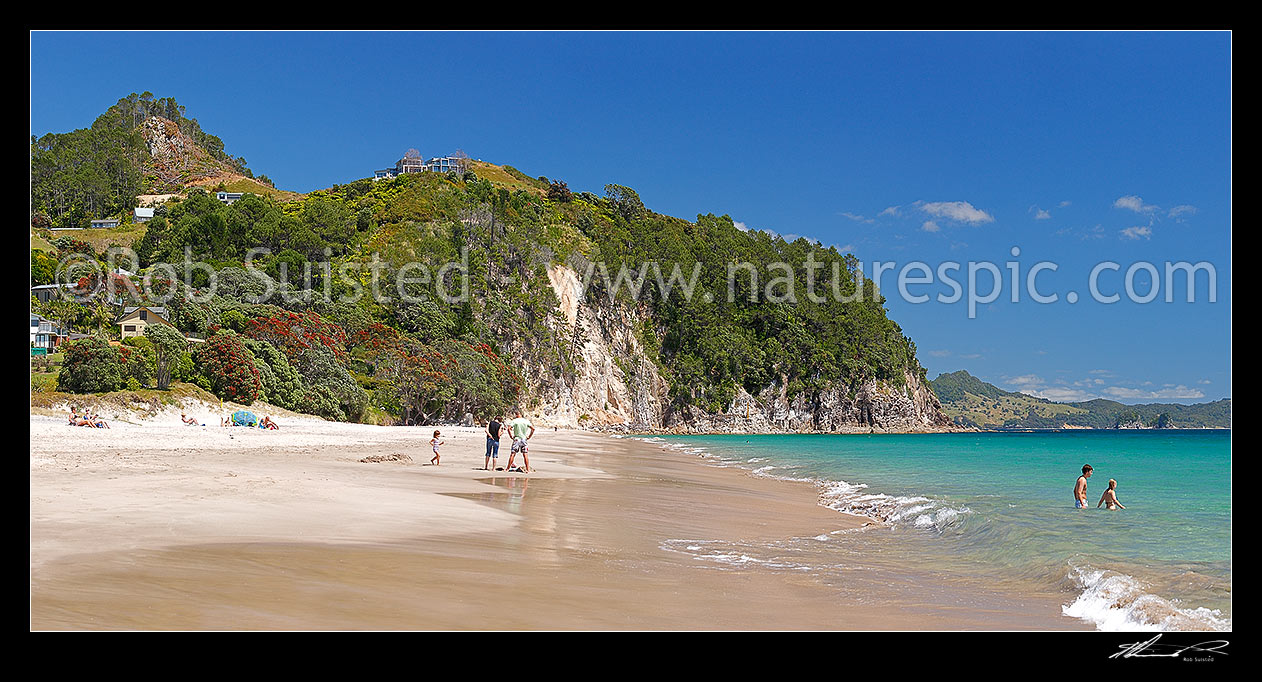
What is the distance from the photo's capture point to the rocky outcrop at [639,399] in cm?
7250

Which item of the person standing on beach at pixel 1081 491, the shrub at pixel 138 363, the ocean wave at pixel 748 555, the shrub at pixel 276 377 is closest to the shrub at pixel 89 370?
the shrub at pixel 138 363

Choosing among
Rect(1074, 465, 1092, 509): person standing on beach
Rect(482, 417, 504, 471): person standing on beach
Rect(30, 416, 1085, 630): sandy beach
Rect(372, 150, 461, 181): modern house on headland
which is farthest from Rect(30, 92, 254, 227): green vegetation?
Rect(1074, 465, 1092, 509): person standing on beach

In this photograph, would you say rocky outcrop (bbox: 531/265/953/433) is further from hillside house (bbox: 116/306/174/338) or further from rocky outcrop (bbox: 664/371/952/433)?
hillside house (bbox: 116/306/174/338)

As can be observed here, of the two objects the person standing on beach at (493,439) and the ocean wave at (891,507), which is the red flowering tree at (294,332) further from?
the ocean wave at (891,507)

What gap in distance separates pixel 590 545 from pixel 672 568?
1.21 meters

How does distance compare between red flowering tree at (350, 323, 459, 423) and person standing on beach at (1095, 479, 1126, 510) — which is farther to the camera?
red flowering tree at (350, 323, 459, 423)

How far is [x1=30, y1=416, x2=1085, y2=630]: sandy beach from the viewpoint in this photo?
484cm

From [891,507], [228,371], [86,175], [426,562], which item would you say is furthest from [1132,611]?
[86,175]

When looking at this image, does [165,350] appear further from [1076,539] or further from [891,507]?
[1076,539]
